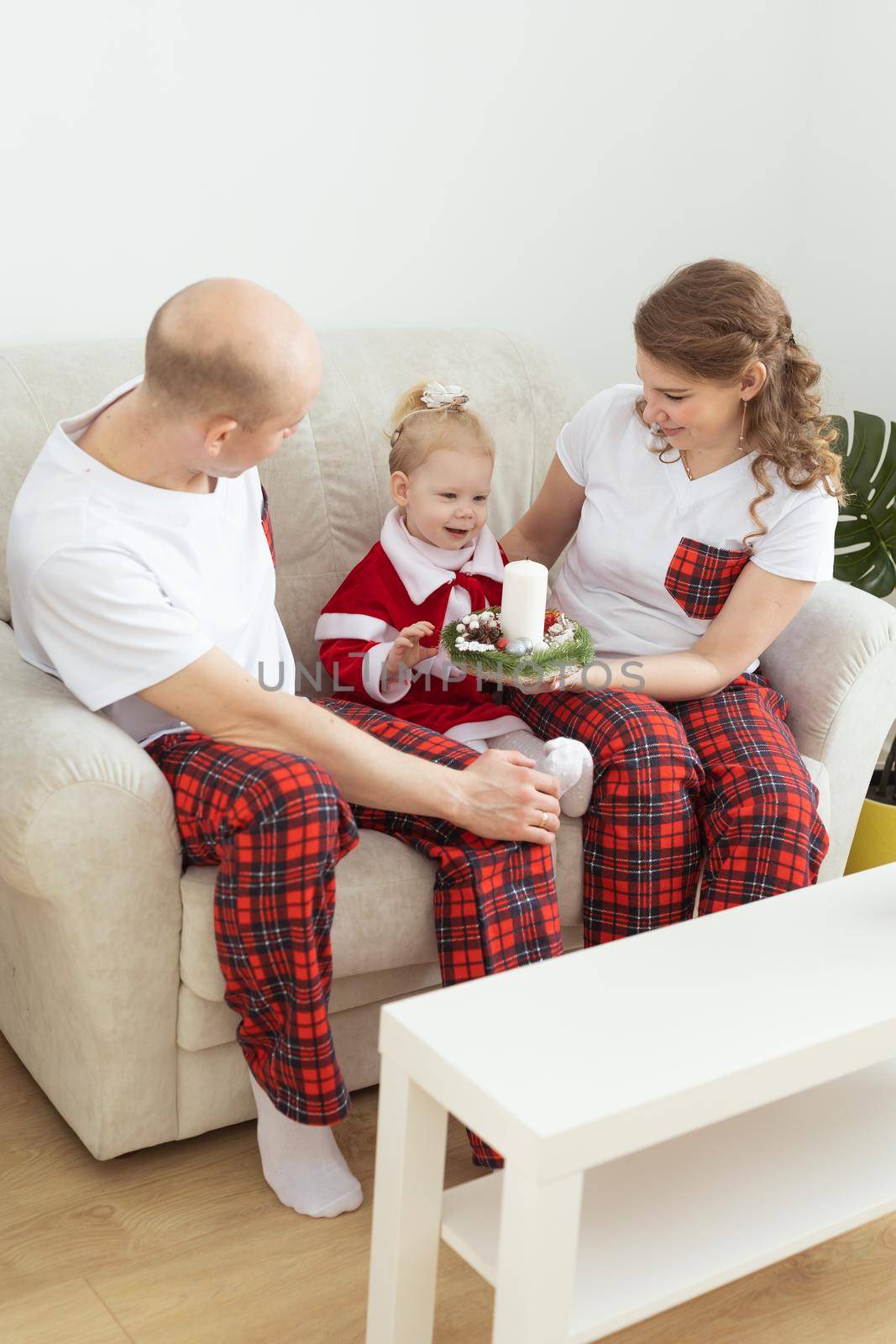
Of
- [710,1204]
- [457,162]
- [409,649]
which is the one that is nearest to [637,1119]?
[710,1204]

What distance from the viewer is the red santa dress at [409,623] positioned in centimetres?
209

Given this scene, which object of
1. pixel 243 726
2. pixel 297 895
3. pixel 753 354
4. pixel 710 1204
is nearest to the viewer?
pixel 710 1204

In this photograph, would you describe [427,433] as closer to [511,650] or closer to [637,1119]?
[511,650]

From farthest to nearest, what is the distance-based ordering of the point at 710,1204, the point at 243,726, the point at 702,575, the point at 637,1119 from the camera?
1. the point at 702,575
2. the point at 243,726
3. the point at 710,1204
4. the point at 637,1119

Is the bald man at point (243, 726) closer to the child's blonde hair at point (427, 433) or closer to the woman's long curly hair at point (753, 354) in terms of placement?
the child's blonde hair at point (427, 433)

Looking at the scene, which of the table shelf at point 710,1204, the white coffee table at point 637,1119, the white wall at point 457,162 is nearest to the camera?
the white coffee table at point 637,1119

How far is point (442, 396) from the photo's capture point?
2141 millimetres

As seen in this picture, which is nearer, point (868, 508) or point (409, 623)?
point (409, 623)

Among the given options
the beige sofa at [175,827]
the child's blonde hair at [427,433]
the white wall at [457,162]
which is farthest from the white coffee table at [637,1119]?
the white wall at [457,162]

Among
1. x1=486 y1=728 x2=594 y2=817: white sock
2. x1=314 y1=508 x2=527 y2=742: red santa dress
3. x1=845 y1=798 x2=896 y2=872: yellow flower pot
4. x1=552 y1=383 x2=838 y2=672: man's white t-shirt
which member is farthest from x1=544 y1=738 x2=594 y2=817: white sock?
x1=845 y1=798 x2=896 y2=872: yellow flower pot

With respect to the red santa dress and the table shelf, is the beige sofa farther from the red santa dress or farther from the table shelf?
the table shelf

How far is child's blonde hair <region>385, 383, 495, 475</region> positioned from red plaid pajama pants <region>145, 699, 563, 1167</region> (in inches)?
23.4

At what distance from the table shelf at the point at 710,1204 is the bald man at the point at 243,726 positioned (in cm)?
30

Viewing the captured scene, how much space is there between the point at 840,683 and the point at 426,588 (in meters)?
0.67
